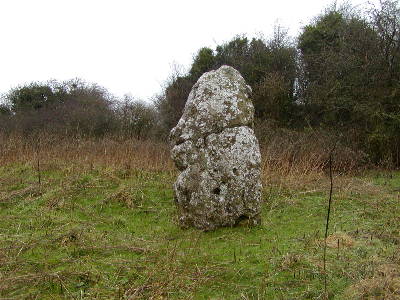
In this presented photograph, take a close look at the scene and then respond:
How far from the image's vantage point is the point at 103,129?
922 inches

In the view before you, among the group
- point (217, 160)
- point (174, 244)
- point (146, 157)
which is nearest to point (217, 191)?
point (217, 160)

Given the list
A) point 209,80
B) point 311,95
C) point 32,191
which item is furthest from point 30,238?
point 311,95

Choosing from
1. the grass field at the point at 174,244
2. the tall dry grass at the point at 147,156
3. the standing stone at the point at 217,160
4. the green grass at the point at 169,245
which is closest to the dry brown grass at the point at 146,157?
the tall dry grass at the point at 147,156

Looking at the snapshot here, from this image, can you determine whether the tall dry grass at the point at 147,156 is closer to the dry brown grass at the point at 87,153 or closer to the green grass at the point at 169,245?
the dry brown grass at the point at 87,153

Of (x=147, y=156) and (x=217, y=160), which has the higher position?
(x=217, y=160)

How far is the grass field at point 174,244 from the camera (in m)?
4.20

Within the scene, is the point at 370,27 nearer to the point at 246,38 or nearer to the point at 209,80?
the point at 246,38

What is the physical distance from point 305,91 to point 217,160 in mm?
13636

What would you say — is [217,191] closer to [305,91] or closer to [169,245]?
[169,245]

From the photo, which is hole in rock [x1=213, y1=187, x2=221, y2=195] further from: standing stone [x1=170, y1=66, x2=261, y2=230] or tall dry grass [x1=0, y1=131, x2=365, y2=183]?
tall dry grass [x1=0, y1=131, x2=365, y2=183]

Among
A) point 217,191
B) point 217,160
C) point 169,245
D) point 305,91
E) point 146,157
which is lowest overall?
point 169,245

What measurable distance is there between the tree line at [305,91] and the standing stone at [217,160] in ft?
24.7

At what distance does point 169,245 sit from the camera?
19.0 ft

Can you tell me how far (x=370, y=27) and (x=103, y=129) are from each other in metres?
14.6
